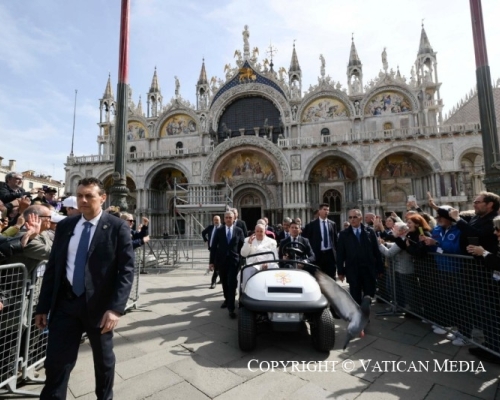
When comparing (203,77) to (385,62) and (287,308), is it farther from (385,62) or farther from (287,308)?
(287,308)

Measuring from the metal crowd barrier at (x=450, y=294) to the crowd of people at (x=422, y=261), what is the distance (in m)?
0.01

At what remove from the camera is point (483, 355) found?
10.7 ft

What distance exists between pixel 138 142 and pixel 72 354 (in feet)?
94.9

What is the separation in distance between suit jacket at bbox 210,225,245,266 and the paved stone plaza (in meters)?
1.11

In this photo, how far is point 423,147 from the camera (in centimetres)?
1994

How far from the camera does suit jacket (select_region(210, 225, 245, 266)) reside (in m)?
5.55

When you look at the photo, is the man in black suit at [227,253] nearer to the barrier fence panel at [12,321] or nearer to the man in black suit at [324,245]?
the man in black suit at [324,245]

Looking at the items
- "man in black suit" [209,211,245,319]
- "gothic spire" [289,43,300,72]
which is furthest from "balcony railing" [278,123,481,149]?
"man in black suit" [209,211,245,319]

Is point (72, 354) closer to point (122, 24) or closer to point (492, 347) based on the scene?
point (492, 347)

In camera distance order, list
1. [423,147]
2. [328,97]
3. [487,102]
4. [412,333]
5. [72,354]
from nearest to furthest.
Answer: [72,354] < [412,333] < [487,102] < [423,147] < [328,97]

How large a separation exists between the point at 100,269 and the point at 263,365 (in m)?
2.16

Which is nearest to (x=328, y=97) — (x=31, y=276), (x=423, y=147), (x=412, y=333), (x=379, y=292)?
(x=423, y=147)

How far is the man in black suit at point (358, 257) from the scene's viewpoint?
484cm

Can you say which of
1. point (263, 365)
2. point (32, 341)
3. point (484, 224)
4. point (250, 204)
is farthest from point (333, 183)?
point (32, 341)
